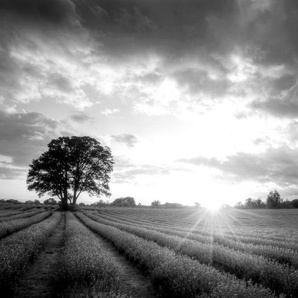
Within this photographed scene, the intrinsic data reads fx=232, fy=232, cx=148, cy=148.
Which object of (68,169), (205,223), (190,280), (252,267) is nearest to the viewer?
(190,280)

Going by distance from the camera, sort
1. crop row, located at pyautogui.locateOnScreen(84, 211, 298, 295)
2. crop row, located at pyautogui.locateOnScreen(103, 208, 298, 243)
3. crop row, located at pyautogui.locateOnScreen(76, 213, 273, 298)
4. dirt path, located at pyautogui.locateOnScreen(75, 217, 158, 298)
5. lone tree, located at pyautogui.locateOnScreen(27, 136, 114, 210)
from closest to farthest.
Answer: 1. crop row, located at pyautogui.locateOnScreen(76, 213, 273, 298)
2. crop row, located at pyautogui.locateOnScreen(84, 211, 298, 295)
3. dirt path, located at pyautogui.locateOnScreen(75, 217, 158, 298)
4. crop row, located at pyautogui.locateOnScreen(103, 208, 298, 243)
5. lone tree, located at pyautogui.locateOnScreen(27, 136, 114, 210)

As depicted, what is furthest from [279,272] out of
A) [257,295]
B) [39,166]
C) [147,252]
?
[39,166]

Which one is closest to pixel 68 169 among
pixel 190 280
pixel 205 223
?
pixel 205 223

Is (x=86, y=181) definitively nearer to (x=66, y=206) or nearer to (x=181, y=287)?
(x=66, y=206)

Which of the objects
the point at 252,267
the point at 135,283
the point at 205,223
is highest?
the point at 252,267

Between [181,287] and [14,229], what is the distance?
1251 centimetres

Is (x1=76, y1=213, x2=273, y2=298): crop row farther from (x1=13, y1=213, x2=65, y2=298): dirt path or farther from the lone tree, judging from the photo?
the lone tree

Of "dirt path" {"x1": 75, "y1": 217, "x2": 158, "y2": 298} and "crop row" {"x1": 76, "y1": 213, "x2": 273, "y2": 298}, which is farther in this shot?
"dirt path" {"x1": 75, "y1": 217, "x2": 158, "y2": 298}

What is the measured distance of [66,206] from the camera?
144 feet

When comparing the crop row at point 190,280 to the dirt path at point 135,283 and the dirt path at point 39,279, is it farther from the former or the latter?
the dirt path at point 39,279

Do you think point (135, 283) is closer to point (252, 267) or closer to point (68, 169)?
point (252, 267)

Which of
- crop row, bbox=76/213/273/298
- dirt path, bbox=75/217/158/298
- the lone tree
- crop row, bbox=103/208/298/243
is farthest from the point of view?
the lone tree

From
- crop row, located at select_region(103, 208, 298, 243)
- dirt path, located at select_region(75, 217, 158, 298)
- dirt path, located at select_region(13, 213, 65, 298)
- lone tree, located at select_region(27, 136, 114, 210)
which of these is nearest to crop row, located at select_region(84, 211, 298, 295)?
dirt path, located at select_region(75, 217, 158, 298)

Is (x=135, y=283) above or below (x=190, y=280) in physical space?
below
